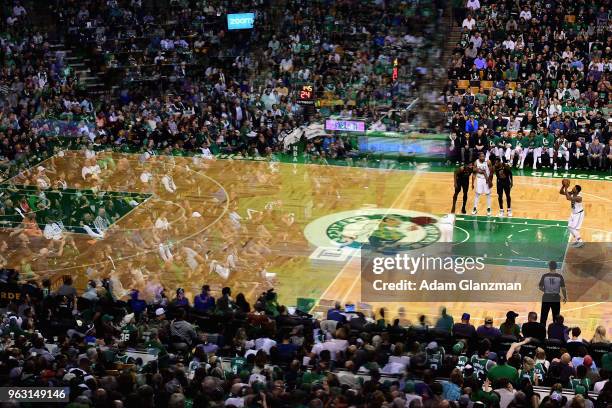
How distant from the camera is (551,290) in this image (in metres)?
18.1

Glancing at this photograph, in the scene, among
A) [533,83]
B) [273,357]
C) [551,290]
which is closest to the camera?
[273,357]

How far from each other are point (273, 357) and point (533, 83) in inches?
752

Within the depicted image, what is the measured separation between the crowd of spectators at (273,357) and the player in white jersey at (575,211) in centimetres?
679

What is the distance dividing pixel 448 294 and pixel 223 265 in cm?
499

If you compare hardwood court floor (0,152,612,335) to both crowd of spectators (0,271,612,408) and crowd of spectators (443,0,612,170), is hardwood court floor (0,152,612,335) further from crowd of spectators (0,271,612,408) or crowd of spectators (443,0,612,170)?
crowd of spectators (0,271,612,408)

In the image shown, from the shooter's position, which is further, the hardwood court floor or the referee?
the hardwood court floor

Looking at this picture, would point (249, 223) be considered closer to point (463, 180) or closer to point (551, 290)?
point (463, 180)

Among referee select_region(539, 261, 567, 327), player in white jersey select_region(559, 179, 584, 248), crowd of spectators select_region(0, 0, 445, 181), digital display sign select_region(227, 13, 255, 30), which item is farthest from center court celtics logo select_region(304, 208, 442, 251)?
digital display sign select_region(227, 13, 255, 30)

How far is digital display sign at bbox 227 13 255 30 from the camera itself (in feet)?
124

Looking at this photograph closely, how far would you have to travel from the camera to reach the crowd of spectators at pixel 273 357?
12375 millimetres

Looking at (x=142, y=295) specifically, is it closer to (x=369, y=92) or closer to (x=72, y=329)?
(x=72, y=329)

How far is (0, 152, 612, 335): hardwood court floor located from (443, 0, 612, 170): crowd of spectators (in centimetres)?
139

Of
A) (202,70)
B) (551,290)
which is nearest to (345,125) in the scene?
(202,70)

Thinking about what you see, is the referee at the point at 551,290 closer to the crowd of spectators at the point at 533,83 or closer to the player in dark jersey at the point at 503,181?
the player in dark jersey at the point at 503,181
